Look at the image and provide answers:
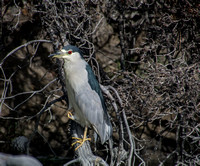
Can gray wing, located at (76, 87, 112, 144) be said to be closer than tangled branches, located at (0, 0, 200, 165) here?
Yes

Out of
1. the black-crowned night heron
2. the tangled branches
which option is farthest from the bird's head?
the tangled branches

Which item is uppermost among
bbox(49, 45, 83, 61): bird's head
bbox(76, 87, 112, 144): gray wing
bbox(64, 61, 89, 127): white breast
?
bbox(49, 45, 83, 61): bird's head

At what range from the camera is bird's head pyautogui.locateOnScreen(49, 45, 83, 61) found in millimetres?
2393

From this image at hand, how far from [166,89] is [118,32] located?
A: 1558mm

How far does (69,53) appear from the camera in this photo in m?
2.44

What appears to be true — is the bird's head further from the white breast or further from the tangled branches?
the tangled branches

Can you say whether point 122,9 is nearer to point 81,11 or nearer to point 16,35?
point 81,11

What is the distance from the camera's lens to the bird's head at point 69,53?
239cm

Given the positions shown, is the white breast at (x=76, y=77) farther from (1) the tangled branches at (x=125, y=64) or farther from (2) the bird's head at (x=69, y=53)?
(1) the tangled branches at (x=125, y=64)

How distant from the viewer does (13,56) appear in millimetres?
4238

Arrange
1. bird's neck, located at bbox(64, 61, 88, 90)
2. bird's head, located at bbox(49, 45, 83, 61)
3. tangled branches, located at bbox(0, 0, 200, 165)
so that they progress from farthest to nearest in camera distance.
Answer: tangled branches, located at bbox(0, 0, 200, 165), bird's neck, located at bbox(64, 61, 88, 90), bird's head, located at bbox(49, 45, 83, 61)

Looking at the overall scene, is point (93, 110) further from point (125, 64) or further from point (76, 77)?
point (125, 64)

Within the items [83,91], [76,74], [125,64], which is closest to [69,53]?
[76,74]

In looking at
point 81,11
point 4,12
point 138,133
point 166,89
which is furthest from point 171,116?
point 4,12
